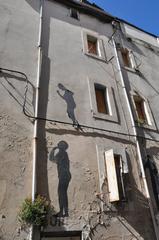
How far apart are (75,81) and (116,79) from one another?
2.39 meters

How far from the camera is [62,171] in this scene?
21.1 feet

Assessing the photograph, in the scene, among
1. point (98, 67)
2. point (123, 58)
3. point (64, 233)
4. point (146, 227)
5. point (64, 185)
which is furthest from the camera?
point (123, 58)

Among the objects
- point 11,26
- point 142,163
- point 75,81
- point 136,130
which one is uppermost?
point 11,26

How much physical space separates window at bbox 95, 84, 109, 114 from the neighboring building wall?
2.72 metres

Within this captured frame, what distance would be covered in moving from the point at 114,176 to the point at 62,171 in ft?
5.08

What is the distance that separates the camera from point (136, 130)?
9047 mm

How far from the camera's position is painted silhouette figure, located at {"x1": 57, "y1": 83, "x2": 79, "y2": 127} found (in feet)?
25.1

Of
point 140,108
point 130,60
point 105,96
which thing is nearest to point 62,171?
point 105,96

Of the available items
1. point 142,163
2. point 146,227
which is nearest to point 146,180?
point 142,163

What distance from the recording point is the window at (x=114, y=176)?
21.1 ft

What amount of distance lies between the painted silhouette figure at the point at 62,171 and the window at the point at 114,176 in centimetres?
127

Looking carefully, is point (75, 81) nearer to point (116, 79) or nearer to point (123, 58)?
point (116, 79)

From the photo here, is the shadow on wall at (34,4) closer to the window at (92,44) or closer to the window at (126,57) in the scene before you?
the window at (92,44)

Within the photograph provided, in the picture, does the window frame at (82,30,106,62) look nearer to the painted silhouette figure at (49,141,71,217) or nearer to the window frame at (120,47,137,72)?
the window frame at (120,47,137,72)
